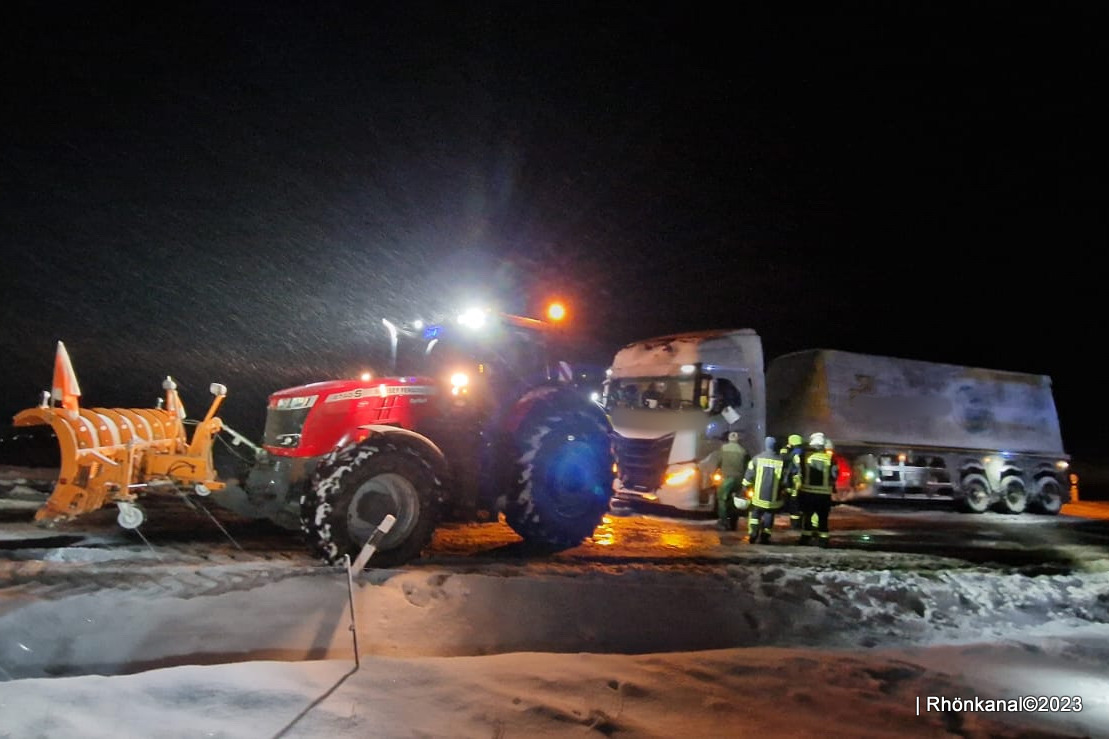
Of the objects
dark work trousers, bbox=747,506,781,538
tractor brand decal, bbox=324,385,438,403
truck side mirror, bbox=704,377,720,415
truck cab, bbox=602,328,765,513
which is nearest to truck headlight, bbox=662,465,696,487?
truck cab, bbox=602,328,765,513

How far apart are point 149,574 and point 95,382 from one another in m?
28.0

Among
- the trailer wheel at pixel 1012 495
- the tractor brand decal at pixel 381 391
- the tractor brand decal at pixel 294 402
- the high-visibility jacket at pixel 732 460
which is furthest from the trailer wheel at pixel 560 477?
the trailer wheel at pixel 1012 495

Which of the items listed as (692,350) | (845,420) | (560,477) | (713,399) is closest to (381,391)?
(560,477)

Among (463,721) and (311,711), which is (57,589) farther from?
(463,721)

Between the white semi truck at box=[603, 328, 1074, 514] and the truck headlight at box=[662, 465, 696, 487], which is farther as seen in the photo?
the white semi truck at box=[603, 328, 1074, 514]

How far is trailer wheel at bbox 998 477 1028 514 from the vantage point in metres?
17.0

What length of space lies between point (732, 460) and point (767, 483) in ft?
4.04

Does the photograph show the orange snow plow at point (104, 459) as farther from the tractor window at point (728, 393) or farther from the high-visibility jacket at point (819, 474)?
the tractor window at point (728, 393)

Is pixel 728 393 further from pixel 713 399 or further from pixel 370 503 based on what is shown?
pixel 370 503

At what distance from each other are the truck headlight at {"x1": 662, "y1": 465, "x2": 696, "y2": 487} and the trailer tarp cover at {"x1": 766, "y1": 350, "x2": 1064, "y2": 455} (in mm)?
3706

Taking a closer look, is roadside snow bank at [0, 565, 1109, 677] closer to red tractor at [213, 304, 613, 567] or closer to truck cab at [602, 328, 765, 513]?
red tractor at [213, 304, 613, 567]

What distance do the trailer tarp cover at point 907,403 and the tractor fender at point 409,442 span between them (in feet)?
32.1

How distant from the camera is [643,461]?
43.0ft

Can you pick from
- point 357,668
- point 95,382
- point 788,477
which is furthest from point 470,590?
point 95,382
